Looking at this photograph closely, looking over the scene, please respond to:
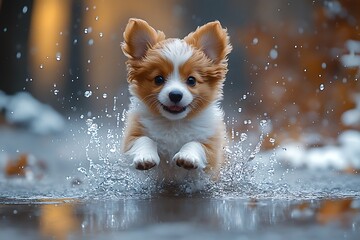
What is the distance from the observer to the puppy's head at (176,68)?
4.29 meters

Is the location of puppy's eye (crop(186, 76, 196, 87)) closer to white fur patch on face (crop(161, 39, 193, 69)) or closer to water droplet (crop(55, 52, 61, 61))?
white fur patch on face (crop(161, 39, 193, 69))

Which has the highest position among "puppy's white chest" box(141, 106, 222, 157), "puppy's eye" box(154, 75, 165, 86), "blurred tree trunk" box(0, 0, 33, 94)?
"blurred tree trunk" box(0, 0, 33, 94)

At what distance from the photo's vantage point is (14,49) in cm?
1206

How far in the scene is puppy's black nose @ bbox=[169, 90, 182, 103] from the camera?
419 centimetres

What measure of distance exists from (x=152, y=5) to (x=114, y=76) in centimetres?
130

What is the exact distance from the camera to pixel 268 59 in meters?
9.85

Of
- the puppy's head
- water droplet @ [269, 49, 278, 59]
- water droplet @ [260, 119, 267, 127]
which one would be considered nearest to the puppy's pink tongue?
the puppy's head

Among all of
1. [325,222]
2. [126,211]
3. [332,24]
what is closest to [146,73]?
[126,211]

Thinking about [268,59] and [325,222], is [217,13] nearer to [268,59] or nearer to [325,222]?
[268,59]

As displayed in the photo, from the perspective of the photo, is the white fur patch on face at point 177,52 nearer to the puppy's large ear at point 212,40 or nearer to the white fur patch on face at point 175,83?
the white fur patch on face at point 175,83

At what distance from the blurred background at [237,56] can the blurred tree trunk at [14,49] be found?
2cm

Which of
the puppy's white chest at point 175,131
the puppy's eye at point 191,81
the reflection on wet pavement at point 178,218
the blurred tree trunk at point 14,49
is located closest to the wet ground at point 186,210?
the reflection on wet pavement at point 178,218

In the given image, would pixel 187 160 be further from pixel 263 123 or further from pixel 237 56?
pixel 237 56

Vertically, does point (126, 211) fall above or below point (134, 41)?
below
